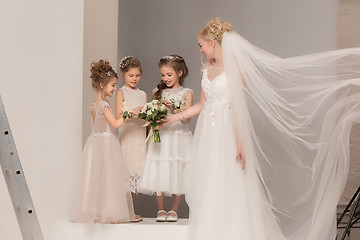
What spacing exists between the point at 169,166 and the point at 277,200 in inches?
41.6

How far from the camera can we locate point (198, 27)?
7.20 meters

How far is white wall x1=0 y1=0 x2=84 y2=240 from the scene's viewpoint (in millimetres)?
5586

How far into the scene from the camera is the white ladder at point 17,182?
3840 millimetres

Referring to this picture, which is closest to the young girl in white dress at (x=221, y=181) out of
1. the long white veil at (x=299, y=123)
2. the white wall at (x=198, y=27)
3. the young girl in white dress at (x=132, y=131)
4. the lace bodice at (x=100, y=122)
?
the long white veil at (x=299, y=123)

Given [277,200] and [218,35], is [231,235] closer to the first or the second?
[277,200]

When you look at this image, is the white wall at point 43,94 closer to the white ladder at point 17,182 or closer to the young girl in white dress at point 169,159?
the young girl in white dress at point 169,159

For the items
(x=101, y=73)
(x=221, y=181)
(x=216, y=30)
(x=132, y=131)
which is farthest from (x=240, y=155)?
(x=101, y=73)

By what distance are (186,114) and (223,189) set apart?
0.85 meters

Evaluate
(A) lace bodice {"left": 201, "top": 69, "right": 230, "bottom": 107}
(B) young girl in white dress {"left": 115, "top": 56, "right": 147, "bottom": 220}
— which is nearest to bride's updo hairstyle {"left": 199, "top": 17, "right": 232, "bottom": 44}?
(A) lace bodice {"left": 201, "top": 69, "right": 230, "bottom": 107}

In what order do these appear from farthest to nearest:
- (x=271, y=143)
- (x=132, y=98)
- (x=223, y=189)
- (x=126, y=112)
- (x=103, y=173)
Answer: (x=132, y=98) < (x=126, y=112) < (x=103, y=173) < (x=271, y=143) < (x=223, y=189)

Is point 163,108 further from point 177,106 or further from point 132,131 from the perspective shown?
point 132,131

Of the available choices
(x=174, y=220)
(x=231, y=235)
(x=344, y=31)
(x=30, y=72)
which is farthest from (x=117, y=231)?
(x=344, y=31)

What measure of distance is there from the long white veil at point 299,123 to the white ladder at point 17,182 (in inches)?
70.4

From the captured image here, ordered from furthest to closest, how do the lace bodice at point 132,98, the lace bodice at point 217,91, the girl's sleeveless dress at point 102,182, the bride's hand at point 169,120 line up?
the lace bodice at point 132,98 → the bride's hand at point 169,120 → the girl's sleeveless dress at point 102,182 → the lace bodice at point 217,91
